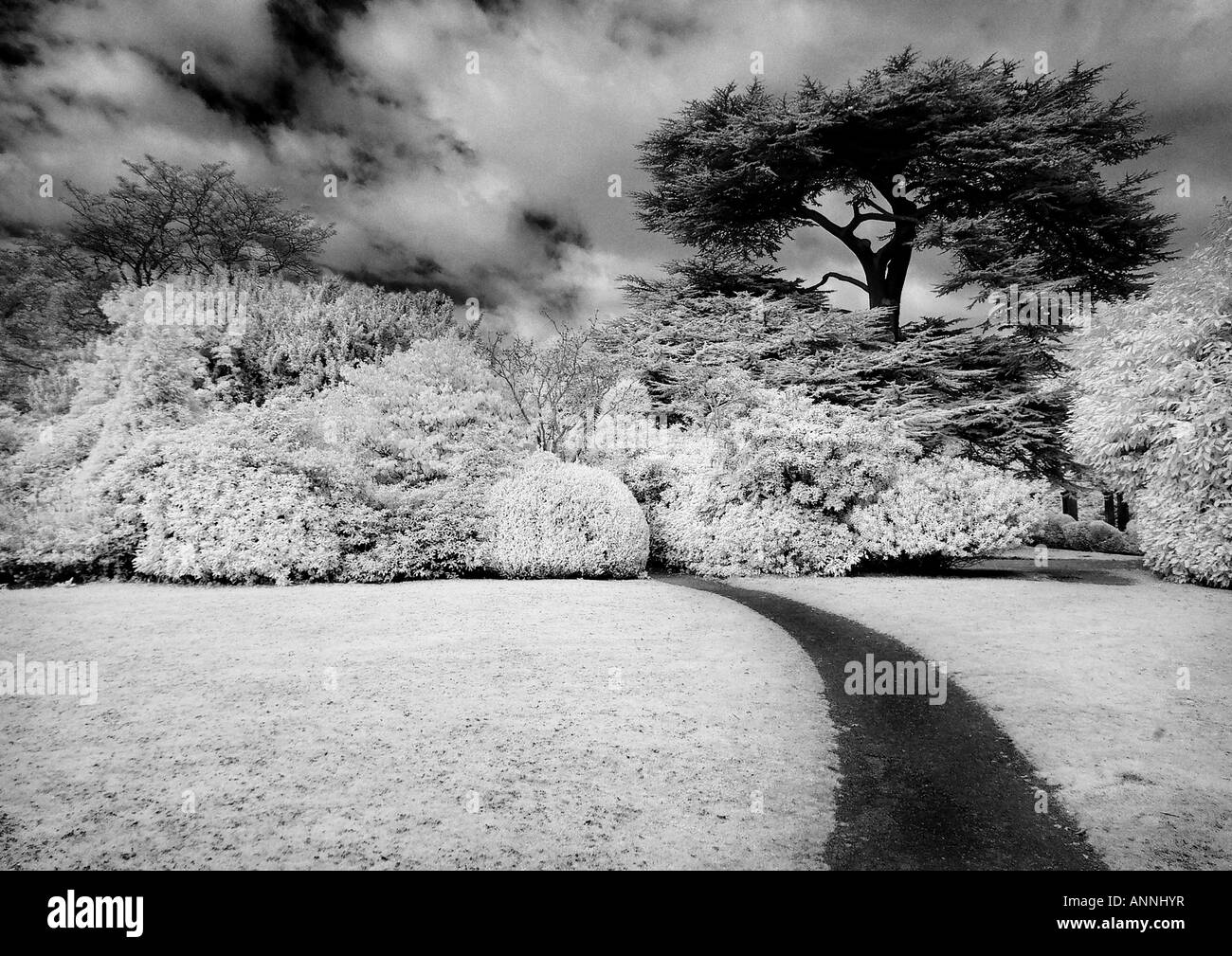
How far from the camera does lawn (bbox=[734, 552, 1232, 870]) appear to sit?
2773mm

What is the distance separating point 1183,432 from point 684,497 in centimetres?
846

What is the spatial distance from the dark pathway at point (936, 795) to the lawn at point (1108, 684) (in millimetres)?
174

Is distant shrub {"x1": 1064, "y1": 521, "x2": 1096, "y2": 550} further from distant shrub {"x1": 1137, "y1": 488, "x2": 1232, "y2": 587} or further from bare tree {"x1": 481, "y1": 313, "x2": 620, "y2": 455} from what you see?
bare tree {"x1": 481, "y1": 313, "x2": 620, "y2": 455}

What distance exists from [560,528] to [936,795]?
7636 mm

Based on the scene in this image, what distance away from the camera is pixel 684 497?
42.3ft

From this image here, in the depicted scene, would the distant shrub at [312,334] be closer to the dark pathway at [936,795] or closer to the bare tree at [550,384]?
the bare tree at [550,384]

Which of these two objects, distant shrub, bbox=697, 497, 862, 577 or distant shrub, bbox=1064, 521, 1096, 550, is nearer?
distant shrub, bbox=697, 497, 862, 577

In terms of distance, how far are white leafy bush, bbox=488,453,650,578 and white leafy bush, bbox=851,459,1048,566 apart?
15.9 feet

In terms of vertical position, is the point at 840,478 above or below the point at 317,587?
above
